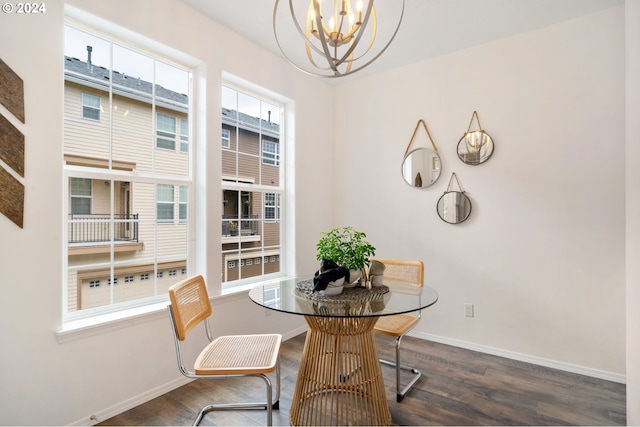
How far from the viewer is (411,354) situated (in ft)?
9.95

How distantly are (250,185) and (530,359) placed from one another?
9.41 ft

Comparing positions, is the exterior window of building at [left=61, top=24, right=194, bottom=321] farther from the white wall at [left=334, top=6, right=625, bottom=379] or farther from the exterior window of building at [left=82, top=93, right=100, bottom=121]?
the white wall at [left=334, top=6, right=625, bottom=379]

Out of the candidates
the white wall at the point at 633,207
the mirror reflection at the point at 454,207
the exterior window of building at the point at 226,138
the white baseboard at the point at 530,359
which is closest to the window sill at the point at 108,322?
the exterior window of building at the point at 226,138

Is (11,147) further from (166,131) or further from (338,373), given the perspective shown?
(338,373)

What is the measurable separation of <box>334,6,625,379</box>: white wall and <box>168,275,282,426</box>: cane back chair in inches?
78.5

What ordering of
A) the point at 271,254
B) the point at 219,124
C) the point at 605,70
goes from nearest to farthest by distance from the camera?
the point at 605,70 → the point at 219,124 → the point at 271,254

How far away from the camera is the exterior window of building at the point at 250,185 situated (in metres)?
3.05

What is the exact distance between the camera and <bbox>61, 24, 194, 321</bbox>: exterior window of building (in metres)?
2.13

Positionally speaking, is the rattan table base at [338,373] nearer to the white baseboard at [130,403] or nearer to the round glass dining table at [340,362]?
Result: the round glass dining table at [340,362]

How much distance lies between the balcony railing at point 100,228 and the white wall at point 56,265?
0.20 m

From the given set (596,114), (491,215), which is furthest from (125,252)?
(596,114)

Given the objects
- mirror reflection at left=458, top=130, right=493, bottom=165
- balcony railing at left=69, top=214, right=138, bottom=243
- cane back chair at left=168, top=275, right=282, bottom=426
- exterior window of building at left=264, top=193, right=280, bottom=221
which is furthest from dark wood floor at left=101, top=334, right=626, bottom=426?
mirror reflection at left=458, top=130, right=493, bottom=165

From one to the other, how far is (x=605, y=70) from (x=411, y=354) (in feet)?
8.95

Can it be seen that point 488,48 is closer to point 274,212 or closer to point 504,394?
point 274,212
